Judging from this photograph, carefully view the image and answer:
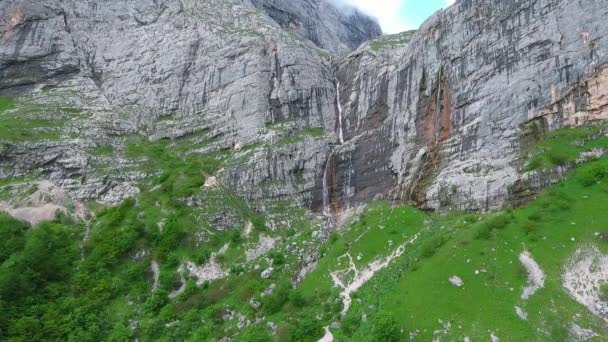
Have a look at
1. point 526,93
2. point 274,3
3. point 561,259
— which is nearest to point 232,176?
point 526,93

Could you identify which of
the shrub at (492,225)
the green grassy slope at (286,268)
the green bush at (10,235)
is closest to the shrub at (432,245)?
the green grassy slope at (286,268)

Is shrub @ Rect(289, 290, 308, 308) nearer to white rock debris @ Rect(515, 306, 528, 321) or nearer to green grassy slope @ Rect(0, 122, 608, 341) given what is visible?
green grassy slope @ Rect(0, 122, 608, 341)

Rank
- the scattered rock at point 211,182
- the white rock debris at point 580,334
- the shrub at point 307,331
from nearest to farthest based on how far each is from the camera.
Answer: the white rock debris at point 580,334 → the shrub at point 307,331 → the scattered rock at point 211,182

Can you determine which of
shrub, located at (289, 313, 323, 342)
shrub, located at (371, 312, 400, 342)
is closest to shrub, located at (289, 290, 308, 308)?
shrub, located at (289, 313, 323, 342)

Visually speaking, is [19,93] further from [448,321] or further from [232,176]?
[448,321]

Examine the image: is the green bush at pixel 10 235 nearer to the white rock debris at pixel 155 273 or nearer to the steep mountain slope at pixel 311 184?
the steep mountain slope at pixel 311 184
